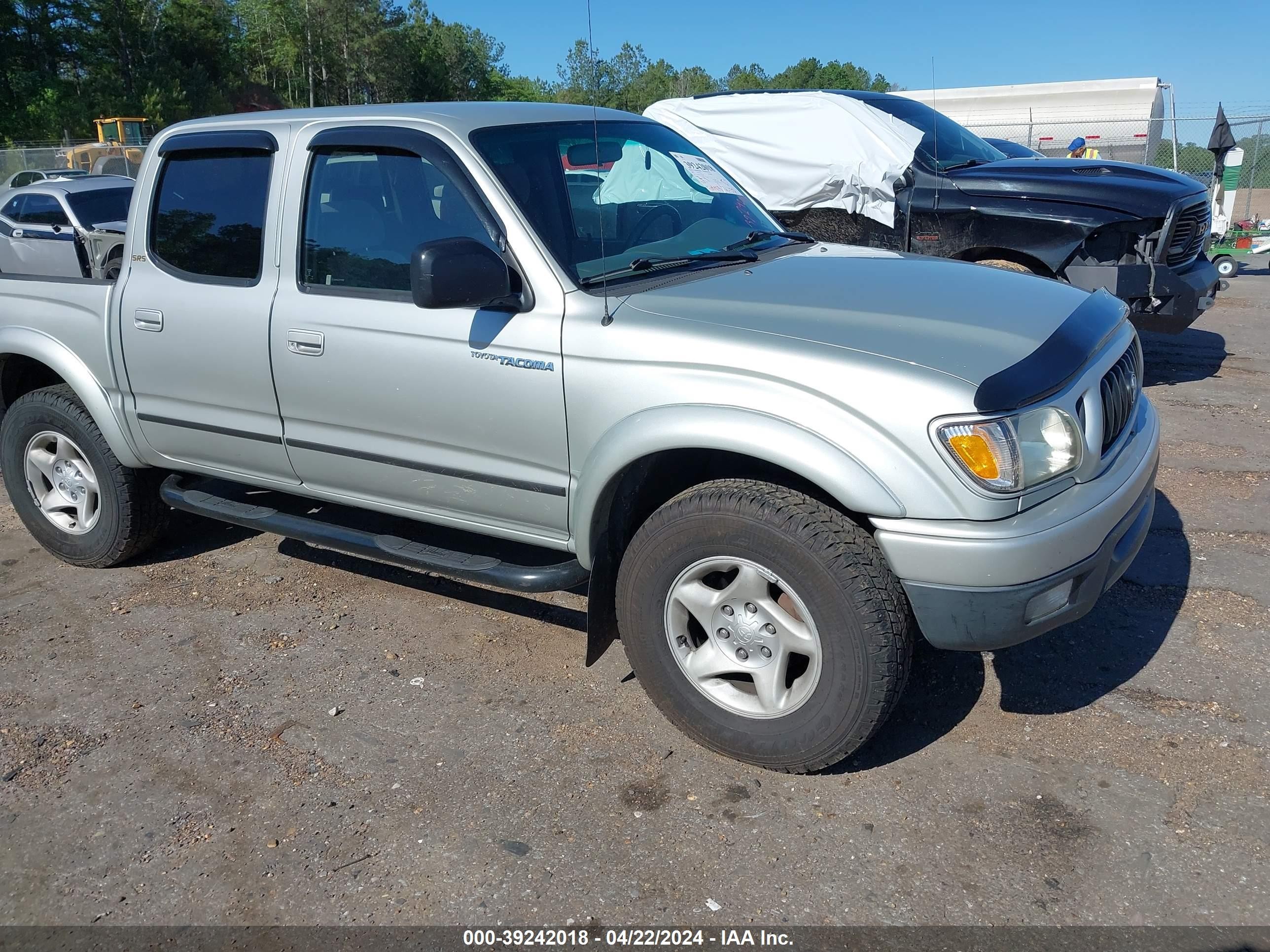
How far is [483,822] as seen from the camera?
115 inches

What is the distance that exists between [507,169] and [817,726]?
207 centimetres

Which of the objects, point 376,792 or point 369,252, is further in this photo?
point 369,252

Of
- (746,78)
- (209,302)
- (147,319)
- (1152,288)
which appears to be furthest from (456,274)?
(746,78)

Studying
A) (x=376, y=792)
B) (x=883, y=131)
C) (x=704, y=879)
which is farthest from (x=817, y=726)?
(x=883, y=131)

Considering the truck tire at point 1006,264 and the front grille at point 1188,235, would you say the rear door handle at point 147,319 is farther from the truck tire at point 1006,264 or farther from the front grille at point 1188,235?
the front grille at point 1188,235

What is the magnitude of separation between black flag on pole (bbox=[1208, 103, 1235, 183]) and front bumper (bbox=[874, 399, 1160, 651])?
14.1 meters

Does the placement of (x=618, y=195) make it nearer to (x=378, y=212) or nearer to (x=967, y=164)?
(x=378, y=212)

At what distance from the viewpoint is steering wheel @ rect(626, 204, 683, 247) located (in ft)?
12.1

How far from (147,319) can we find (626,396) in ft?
7.63

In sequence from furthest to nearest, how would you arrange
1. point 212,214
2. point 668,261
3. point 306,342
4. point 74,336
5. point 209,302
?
point 74,336, point 212,214, point 209,302, point 306,342, point 668,261

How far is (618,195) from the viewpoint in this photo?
12.5 ft

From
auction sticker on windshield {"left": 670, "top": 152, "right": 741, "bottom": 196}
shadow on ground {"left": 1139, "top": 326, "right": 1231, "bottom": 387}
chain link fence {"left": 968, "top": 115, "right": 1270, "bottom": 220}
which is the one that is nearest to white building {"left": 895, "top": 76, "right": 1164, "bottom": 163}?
chain link fence {"left": 968, "top": 115, "right": 1270, "bottom": 220}

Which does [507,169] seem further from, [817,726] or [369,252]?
[817,726]

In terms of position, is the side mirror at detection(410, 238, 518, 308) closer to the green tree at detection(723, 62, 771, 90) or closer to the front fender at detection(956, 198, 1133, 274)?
the front fender at detection(956, 198, 1133, 274)
